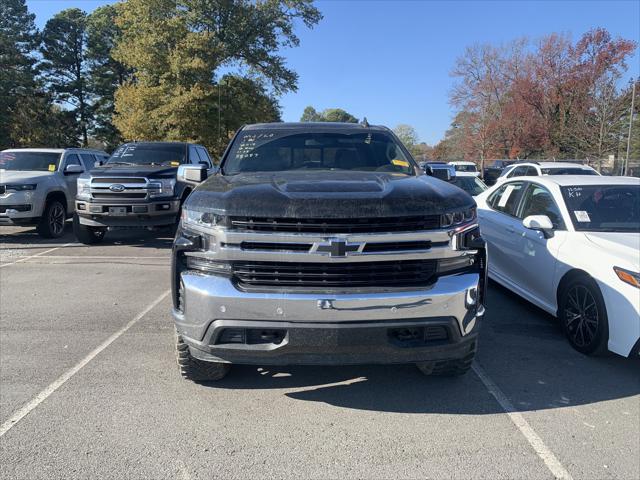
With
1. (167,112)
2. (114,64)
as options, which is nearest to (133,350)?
(167,112)

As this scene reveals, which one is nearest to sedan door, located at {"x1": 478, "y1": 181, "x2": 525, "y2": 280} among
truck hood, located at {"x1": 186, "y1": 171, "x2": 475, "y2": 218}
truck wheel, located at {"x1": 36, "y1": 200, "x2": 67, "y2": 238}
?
truck hood, located at {"x1": 186, "y1": 171, "x2": 475, "y2": 218}

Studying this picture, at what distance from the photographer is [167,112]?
91.1 feet

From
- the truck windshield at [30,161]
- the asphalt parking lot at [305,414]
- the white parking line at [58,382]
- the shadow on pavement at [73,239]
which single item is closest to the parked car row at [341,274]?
the asphalt parking lot at [305,414]

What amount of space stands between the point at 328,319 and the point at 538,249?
3.24 meters

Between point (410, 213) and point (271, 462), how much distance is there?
1.69 m

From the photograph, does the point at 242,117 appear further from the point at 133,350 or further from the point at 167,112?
the point at 133,350

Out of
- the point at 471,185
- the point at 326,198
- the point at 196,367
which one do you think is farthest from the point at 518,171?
the point at 196,367

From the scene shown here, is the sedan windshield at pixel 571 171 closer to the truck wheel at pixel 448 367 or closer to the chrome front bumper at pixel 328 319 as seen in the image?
the truck wheel at pixel 448 367

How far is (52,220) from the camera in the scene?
10.6m

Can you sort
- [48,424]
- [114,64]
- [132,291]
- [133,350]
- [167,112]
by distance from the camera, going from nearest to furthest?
[48,424] → [133,350] → [132,291] → [167,112] → [114,64]

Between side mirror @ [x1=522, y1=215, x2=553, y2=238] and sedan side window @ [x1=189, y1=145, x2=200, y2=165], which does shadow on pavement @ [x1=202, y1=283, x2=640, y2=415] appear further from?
sedan side window @ [x1=189, y1=145, x2=200, y2=165]

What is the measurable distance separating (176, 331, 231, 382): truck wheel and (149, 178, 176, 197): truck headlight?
611 centimetres

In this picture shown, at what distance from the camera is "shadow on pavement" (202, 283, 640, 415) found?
3479 millimetres

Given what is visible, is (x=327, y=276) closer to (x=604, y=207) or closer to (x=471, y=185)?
(x=604, y=207)
